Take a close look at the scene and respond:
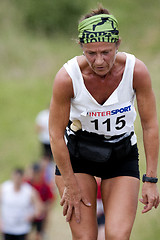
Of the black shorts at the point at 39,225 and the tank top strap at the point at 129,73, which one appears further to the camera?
the black shorts at the point at 39,225

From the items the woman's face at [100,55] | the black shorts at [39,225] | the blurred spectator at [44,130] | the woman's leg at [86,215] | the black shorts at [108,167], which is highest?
the woman's face at [100,55]

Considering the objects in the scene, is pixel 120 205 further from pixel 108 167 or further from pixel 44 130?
pixel 44 130

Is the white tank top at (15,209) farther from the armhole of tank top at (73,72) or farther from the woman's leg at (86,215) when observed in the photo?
the armhole of tank top at (73,72)

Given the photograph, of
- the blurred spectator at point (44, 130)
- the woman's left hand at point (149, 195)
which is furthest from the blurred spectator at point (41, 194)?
the woman's left hand at point (149, 195)

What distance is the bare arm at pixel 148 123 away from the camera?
3.86 metres

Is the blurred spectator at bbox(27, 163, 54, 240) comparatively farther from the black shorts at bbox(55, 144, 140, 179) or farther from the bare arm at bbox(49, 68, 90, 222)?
the bare arm at bbox(49, 68, 90, 222)

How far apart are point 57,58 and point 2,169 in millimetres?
7632

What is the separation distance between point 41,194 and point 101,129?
6.51m

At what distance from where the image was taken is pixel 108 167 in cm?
425

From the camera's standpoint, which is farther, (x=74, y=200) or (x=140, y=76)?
(x=74, y=200)

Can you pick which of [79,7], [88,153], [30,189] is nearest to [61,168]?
[88,153]

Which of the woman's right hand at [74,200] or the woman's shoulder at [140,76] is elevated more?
the woman's shoulder at [140,76]

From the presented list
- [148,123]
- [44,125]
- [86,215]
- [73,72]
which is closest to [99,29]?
[73,72]

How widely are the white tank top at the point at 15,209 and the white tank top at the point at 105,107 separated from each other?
5.56 m
